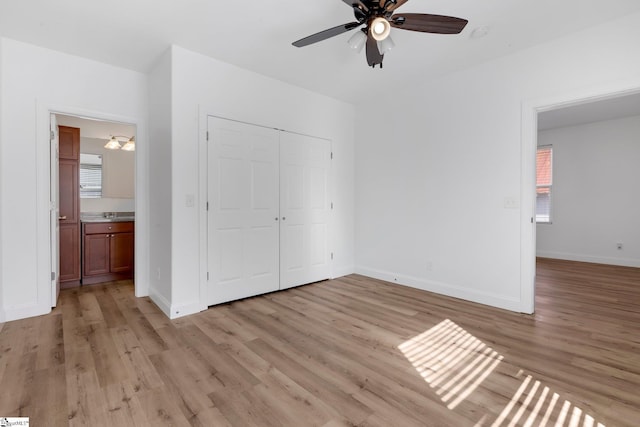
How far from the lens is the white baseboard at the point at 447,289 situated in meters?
3.22

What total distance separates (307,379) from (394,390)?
55 cm

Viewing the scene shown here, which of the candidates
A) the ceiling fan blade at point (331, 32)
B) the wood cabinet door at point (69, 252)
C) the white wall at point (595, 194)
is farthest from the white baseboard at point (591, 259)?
the wood cabinet door at point (69, 252)

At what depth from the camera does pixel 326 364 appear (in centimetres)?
213

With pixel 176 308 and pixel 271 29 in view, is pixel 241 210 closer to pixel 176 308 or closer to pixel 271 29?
pixel 176 308

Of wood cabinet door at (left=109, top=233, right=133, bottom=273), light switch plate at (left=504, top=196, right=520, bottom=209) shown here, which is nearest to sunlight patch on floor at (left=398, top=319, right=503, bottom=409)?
light switch plate at (left=504, top=196, right=520, bottom=209)

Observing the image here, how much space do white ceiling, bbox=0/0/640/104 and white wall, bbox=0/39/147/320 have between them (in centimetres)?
21

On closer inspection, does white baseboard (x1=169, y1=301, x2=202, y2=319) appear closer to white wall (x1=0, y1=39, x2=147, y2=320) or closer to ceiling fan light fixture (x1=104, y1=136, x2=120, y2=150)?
white wall (x1=0, y1=39, x2=147, y2=320)

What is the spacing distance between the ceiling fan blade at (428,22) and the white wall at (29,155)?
328cm

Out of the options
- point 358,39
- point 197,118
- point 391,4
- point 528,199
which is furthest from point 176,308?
point 528,199

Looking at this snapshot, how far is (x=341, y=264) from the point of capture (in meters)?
4.69

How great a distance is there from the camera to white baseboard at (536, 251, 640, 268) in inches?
209

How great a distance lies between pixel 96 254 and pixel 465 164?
504 cm

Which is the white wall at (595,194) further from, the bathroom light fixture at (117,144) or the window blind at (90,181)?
the window blind at (90,181)

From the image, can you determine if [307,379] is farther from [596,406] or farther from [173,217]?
[173,217]
